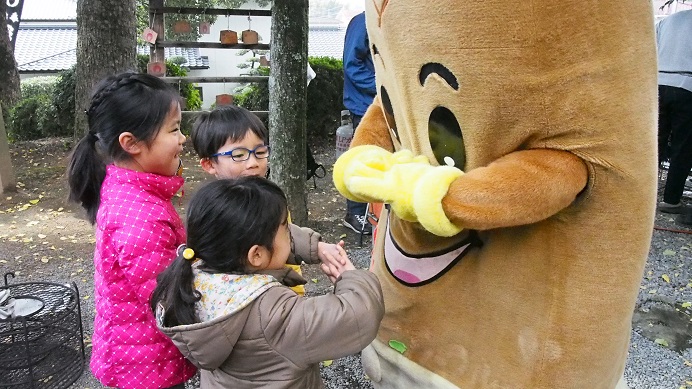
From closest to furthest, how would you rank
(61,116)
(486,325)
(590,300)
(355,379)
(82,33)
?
(590,300)
(486,325)
(355,379)
(82,33)
(61,116)

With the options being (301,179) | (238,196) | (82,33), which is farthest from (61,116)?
(238,196)

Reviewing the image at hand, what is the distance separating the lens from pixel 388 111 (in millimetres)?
1797

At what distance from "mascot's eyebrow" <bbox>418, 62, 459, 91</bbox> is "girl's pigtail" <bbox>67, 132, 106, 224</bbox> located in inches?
52.3

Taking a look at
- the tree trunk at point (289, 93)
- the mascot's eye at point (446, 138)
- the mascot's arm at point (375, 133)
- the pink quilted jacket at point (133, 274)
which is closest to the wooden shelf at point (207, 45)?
the tree trunk at point (289, 93)

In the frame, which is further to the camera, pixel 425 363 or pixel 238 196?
pixel 425 363

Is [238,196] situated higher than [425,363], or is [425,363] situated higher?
[238,196]

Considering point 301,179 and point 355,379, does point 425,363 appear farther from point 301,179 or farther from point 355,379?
point 301,179

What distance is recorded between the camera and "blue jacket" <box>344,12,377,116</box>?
15.9 ft

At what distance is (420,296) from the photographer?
69.2 inches

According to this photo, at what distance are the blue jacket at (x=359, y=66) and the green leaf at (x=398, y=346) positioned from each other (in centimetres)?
324

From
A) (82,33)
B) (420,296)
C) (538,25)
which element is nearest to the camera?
(538,25)

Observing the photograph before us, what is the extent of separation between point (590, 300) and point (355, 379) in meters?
2.08

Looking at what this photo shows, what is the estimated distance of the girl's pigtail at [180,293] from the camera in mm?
1549

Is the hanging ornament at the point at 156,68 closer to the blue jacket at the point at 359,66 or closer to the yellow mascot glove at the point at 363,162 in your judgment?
the blue jacket at the point at 359,66
